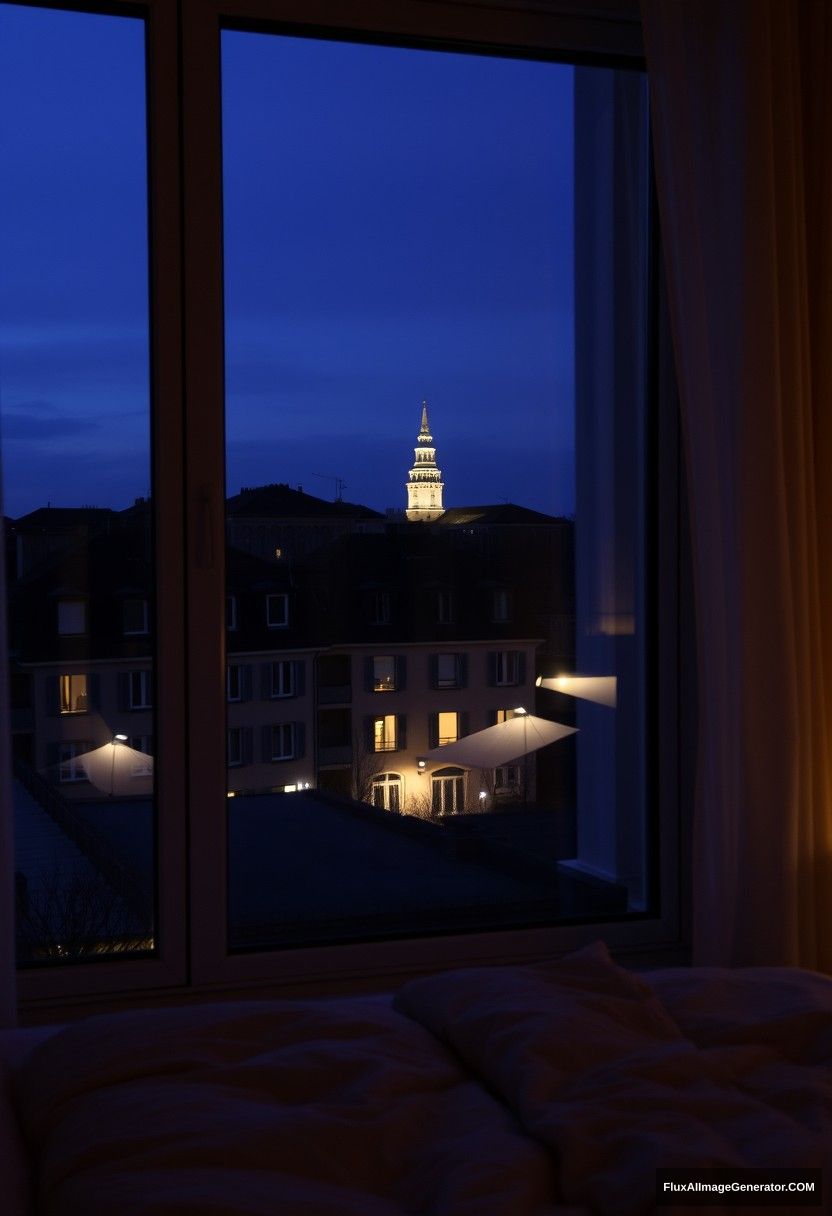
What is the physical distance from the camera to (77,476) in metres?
2.59

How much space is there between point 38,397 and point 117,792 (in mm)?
886

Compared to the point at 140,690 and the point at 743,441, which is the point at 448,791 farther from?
the point at 743,441

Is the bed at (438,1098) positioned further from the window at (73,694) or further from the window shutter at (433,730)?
the window shutter at (433,730)

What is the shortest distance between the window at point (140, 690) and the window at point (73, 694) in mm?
99

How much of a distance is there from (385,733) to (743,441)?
108 cm

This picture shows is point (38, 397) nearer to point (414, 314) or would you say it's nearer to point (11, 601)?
point (11, 601)

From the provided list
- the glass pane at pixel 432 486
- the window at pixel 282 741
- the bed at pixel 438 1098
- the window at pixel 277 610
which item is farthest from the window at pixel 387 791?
the bed at pixel 438 1098

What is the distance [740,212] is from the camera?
2.67m

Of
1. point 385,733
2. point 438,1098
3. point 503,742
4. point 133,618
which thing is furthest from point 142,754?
A: point 438,1098

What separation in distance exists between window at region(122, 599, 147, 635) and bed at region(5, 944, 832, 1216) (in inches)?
45.4

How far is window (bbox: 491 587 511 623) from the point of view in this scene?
2.93 metres

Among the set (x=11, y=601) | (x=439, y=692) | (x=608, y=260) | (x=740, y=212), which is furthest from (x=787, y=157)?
(x=11, y=601)

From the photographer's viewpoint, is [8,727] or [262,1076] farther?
[8,727]

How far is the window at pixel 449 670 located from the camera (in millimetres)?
2891
